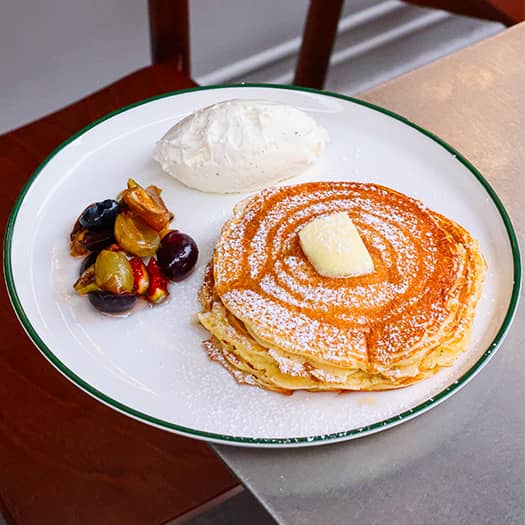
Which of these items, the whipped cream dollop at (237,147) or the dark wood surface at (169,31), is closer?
the whipped cream dollop at (237,147)

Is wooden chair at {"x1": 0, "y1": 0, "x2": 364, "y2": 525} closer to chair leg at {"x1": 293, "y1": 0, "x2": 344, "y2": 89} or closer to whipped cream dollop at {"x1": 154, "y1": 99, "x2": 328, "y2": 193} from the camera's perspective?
whipped cream dollop at {"x1": 154, "y1": 99, "x2": 328, "y2": 193}

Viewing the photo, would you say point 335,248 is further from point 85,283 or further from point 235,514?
point 235,514

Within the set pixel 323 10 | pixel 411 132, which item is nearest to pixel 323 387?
pixel 411 132

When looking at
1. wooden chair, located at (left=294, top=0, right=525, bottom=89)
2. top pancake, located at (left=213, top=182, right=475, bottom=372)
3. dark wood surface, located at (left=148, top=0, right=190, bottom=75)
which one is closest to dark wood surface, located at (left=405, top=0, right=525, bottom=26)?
wooden chair, located at (left=294, top=0, right=525, bottom=89)

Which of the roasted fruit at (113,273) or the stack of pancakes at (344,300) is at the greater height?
the stack of pancakes at (344,300)

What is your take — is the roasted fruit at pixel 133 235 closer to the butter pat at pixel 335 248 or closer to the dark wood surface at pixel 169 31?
the butter pat at pixel 335 248

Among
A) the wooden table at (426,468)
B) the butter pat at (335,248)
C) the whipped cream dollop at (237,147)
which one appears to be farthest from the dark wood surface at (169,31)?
the wooden table at (426,468)

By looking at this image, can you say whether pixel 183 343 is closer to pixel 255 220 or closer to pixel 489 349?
pixel 255 220
